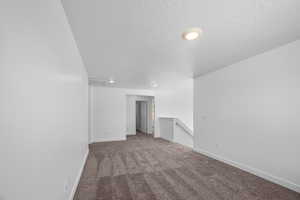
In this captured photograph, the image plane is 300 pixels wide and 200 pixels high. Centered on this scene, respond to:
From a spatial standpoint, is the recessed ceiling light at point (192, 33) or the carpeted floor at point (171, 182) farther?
the carpeted floor at point (171, 182)

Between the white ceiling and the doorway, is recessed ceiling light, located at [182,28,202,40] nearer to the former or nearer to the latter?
the white ceiling

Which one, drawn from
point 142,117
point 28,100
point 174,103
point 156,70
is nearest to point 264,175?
point 156,70

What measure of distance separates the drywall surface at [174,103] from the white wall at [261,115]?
10.2 ft

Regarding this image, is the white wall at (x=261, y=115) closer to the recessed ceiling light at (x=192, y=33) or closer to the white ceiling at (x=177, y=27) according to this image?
the white ceiling at (x=177, y=27)

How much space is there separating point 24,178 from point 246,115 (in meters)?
3.40

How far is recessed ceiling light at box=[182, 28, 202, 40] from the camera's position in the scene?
1.71m

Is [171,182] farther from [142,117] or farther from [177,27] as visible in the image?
[142,117]

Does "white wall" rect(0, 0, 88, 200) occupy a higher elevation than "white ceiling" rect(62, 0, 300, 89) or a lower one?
lower

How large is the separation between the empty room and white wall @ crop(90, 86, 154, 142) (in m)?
1.88

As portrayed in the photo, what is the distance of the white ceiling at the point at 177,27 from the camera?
1.34 m

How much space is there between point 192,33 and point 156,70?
5.84 feet

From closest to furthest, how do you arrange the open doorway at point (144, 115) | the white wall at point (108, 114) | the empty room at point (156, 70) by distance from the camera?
the empty room at point (156, 70)
the white wall at point (108, 114)
the open doorway at point (144, 115)

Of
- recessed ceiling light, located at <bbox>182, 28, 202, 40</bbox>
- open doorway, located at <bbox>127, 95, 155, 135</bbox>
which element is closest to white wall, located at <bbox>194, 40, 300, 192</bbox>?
recessed ceiling light, located at <bbox>182, 28, 202, 40</bbox>

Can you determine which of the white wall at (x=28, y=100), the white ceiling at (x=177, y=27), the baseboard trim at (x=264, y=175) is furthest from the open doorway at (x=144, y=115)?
the white wall at (x=28, y=100)
